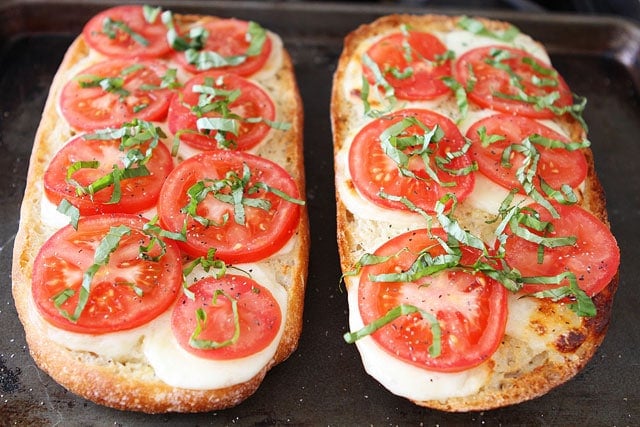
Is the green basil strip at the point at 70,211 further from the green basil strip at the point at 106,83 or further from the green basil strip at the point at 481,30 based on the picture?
the green basil strip at the point at 481,30

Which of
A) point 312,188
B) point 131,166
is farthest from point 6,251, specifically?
point 312,188

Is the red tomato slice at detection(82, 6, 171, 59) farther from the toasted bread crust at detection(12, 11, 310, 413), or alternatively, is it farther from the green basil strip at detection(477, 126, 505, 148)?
the green basil strip at detection(477, 126, 505, 148)

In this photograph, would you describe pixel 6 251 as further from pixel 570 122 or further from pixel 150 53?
pixel 570 122

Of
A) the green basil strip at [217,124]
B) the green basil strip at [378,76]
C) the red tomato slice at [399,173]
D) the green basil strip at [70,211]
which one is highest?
the green basil strip at [378,76]

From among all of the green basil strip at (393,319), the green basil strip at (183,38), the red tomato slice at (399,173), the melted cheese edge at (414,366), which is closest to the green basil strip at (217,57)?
the green basil strip at (183,38)

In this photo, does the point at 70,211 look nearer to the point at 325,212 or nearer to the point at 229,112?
the point at 229,112

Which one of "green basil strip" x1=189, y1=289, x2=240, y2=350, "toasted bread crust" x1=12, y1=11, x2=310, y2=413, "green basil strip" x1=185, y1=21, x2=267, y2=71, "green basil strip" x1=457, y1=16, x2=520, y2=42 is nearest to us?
Answer: "green basil strip" x1=189, y1=289, x2=240, y2=350

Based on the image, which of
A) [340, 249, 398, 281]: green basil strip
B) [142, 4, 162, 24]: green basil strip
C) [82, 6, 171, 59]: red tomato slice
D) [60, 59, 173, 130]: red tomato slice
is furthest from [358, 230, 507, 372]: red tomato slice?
[142, 4, 162, 24]: green basil strip
